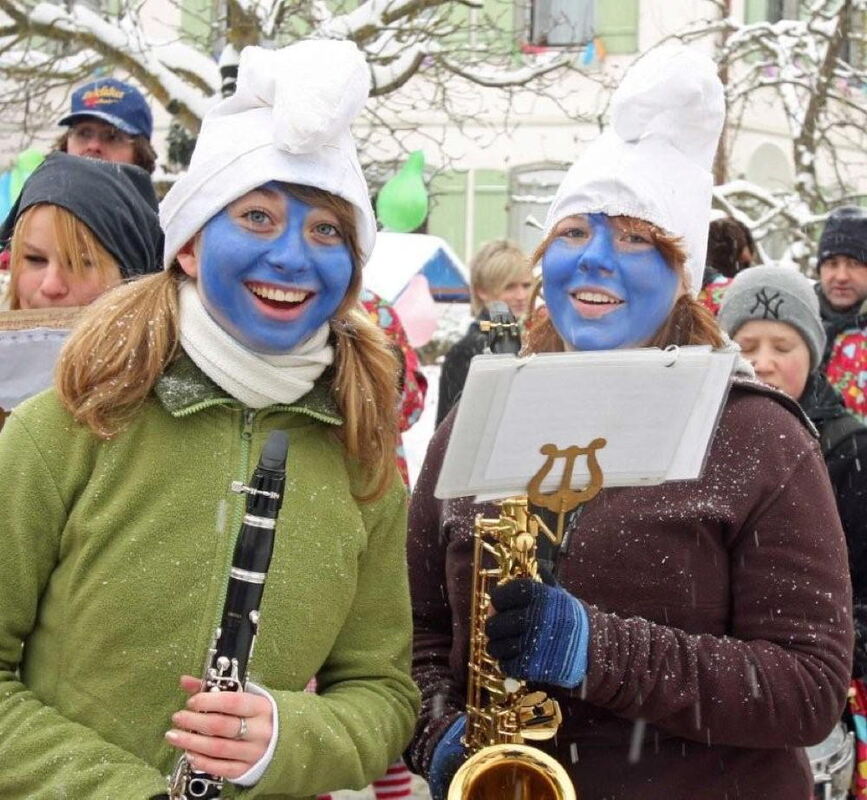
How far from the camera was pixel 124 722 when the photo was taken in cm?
Answer: 217

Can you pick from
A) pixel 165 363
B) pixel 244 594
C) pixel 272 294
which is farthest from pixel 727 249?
pixel 244 594

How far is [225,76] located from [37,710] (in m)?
6.14

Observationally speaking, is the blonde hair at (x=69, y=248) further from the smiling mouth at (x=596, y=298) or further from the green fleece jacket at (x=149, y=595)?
the smiling mouth at (x=596, y=298)

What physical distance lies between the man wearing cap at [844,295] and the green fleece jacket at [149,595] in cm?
369

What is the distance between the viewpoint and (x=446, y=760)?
255 cm

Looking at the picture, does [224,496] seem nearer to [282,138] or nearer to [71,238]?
[282,138]

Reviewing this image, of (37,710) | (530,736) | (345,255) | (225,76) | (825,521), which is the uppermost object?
(225,76)

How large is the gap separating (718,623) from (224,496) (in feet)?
3.00

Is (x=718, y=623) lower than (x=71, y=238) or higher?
lower

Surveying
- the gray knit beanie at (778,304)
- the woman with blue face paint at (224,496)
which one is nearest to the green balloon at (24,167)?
the gray knit beanie at (778,304)

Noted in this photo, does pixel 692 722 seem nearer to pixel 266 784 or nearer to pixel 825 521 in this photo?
pixel 825 521

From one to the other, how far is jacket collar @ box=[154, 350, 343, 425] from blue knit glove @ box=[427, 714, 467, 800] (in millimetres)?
654

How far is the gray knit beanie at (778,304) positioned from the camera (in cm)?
395

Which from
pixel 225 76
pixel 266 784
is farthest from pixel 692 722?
pixel 225 76
